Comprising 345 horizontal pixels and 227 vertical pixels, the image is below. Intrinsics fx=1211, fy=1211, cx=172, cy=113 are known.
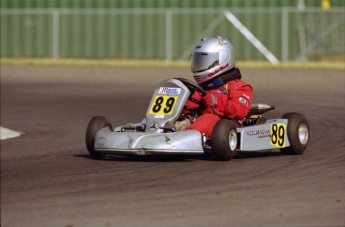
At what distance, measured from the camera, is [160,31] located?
29.7m

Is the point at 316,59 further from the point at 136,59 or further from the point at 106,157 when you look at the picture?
the point at 106,157

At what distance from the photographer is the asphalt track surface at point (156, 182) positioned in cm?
768

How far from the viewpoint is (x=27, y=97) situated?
19.4 metres

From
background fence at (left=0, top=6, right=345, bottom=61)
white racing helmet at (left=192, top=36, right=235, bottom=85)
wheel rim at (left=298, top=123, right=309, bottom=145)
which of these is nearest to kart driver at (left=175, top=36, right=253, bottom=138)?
white racing helmet at (left=192, top=36, right=235, bottom=85)

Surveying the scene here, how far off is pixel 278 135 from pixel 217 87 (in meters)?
0.73

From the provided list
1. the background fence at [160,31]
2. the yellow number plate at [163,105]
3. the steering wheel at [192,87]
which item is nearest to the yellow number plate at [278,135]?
the steering wheel at [192,87]

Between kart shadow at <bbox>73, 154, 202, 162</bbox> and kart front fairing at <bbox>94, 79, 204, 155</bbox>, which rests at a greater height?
kart front fairing at <bbox>94, 79, 204, 155</bbox>

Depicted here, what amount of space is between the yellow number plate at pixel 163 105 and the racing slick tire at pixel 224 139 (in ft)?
1.77

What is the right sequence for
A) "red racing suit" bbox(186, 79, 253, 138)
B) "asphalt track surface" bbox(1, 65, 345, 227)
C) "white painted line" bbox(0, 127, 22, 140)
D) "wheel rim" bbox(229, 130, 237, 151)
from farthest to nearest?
"white painted line" bbox(0, 127, 22, 140), "red racing suit" bbox(186, 79, 253, 138), "wheel rim" bbox(229, 130, 237, 151), "asphalt track surface" bbox(1, 65, 345, 227)

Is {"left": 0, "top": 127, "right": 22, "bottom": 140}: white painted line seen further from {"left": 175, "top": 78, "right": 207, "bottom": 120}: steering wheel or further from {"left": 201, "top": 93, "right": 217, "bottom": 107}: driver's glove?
{"left": 201, "top": 93, "right": 217, "bottom": 107}: driver's glove

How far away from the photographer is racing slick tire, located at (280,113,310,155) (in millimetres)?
11339

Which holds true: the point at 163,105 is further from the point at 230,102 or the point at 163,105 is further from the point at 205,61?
the point at 205,61

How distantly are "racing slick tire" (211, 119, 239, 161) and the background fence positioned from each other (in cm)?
1712

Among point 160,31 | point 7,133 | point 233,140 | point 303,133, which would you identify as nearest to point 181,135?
point 233,140
